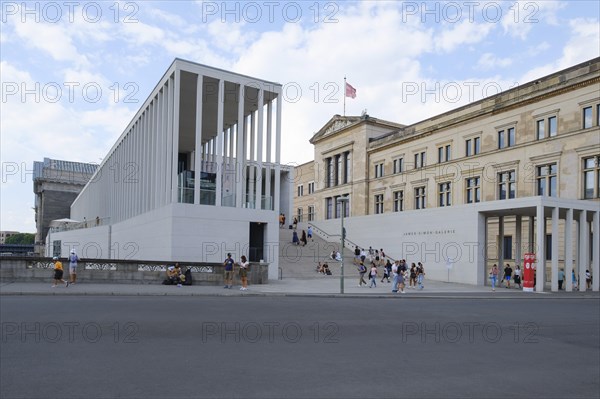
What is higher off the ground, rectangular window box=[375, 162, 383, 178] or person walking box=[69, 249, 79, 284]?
rectangular window box=[375, 162, 383, 178]

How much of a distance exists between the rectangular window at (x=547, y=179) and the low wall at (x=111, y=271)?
29696mm

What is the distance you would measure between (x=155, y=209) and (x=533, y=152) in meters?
33.7

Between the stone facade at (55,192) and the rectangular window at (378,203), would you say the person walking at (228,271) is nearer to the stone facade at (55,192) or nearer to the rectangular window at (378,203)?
the rectangular window at (378,203)

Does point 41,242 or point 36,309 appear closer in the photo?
point 36,309

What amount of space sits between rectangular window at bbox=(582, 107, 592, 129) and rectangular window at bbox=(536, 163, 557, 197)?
4.42m

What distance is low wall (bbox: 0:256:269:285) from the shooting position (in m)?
25.8

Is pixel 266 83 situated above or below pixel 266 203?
Result: above

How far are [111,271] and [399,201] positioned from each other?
43377mm

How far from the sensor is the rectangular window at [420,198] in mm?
60781

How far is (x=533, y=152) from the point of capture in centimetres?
4753

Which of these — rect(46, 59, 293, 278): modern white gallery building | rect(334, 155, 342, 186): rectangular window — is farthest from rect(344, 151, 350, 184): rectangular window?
rect(46, 59, 293, 278): modern white gallery building

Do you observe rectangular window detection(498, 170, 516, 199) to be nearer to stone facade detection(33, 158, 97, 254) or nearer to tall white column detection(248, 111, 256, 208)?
tall white column detection(248, 111, 256, 208)

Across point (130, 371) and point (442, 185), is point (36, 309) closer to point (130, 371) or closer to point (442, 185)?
point (130, 371)

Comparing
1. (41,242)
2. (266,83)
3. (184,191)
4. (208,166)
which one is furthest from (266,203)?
(41,242)
